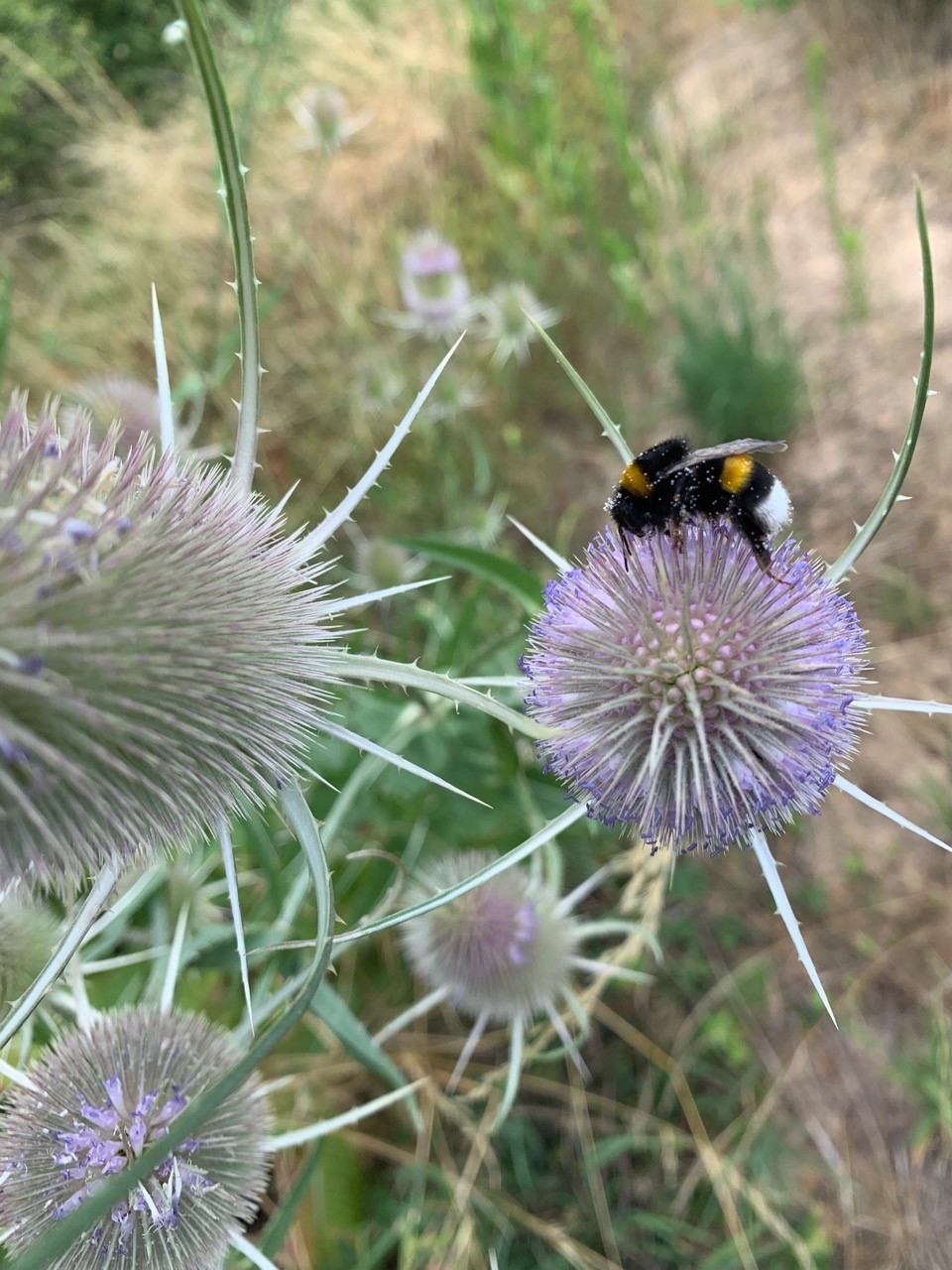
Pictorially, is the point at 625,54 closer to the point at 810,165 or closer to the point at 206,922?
the point at 810,165

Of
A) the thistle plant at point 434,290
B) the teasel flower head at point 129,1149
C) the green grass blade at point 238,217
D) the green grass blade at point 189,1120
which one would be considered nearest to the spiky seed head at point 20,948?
the teasel flower head at point 129,1149

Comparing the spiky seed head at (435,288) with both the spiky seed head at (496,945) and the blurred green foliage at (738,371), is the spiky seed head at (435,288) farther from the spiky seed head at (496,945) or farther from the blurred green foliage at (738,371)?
the spiky seed head at (496,945)

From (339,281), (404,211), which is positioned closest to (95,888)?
(339,281)

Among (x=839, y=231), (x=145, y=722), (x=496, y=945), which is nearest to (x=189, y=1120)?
(x=145, y=722)

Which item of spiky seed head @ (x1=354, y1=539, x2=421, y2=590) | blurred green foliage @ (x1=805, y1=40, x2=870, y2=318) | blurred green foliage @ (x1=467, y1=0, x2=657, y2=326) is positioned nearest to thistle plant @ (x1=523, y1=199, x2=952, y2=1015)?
spiky seed head @ (x1=354, y1=539, x2=421, y2=590)

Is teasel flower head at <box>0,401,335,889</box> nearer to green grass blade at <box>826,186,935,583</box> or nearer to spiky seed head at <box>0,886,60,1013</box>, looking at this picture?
spiky seed head at <box>0,886,60,1013</box>

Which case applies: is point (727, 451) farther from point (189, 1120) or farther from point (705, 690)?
point (189, 1120)
